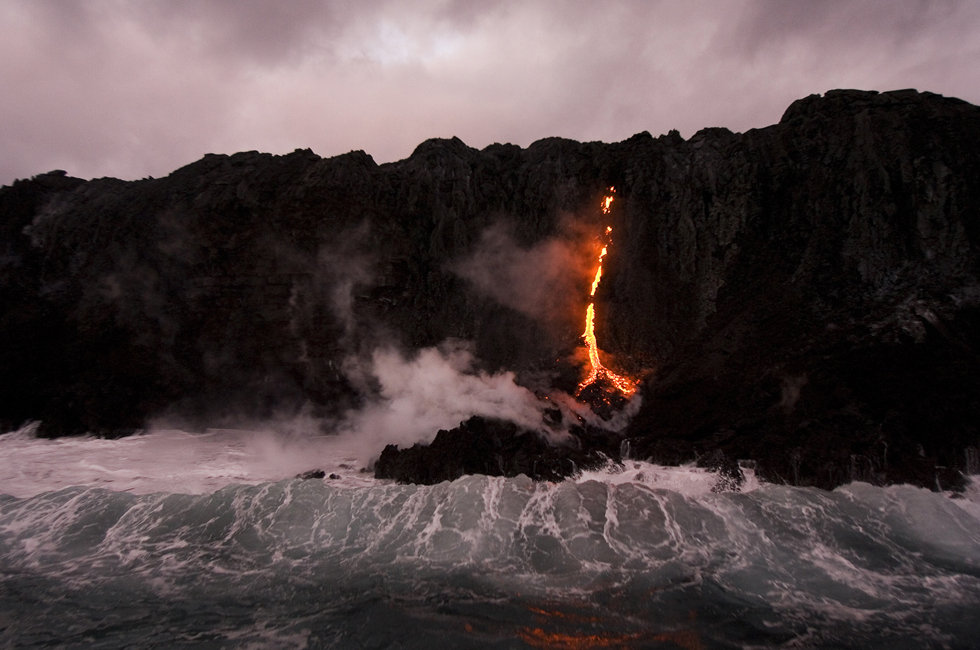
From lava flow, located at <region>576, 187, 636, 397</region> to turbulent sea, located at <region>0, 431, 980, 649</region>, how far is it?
3.00m

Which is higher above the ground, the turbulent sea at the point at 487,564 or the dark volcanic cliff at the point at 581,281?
the dark volcanic cliff at the point at 581,281

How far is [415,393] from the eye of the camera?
18953 mm

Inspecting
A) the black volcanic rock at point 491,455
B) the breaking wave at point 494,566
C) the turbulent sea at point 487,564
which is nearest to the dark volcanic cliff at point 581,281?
the black volcanic rock at point 491,455

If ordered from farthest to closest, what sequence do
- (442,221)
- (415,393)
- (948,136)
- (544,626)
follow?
(442,221) → (415,393) → (948,136) → (544,626)

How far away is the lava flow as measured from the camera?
1736 centimetres

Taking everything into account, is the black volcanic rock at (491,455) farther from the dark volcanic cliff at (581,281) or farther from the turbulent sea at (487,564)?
the dark volcanic cliff at (581,281)

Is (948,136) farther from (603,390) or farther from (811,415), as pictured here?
(603,390)

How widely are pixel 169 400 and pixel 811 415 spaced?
23233mm

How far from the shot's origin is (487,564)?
10.7 metres

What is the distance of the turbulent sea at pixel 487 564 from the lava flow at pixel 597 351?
3.00m

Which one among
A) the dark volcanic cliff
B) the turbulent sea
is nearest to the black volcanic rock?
the turbulent sea

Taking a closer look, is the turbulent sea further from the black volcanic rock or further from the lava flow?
the lava flow

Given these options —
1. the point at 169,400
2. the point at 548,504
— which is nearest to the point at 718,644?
the point at 548,504

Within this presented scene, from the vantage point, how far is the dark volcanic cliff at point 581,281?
47.8ft
